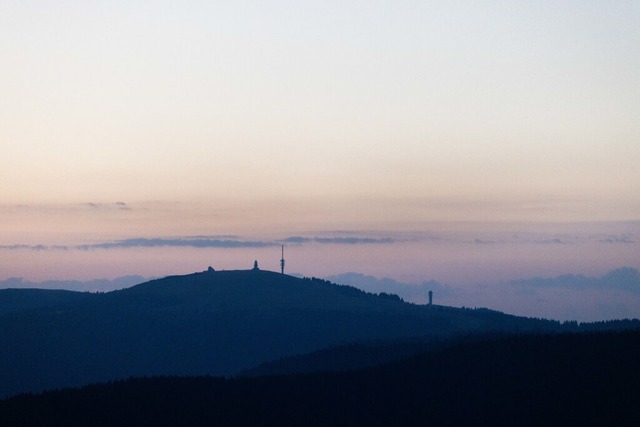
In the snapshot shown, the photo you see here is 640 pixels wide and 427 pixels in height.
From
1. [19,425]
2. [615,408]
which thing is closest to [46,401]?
[19,425]

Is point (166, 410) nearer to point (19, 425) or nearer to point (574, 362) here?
point (19, 425)

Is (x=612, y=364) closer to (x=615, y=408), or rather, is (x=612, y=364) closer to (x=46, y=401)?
(x=615, y=408)

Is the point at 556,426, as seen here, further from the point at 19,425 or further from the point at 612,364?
the point at 19,425

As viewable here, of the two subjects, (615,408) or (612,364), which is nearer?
(615,408)

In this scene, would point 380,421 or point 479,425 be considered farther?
point 380,421

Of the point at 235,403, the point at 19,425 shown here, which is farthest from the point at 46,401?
the point at 235,403

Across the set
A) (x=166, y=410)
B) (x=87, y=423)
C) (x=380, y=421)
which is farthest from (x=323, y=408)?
(x=87, y=423)

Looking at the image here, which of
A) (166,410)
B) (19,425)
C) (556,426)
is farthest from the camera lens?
(166,410)

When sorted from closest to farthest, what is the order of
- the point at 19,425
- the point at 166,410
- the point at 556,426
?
the point at 556,426 → the point at 19,425 → the point at 166,410
